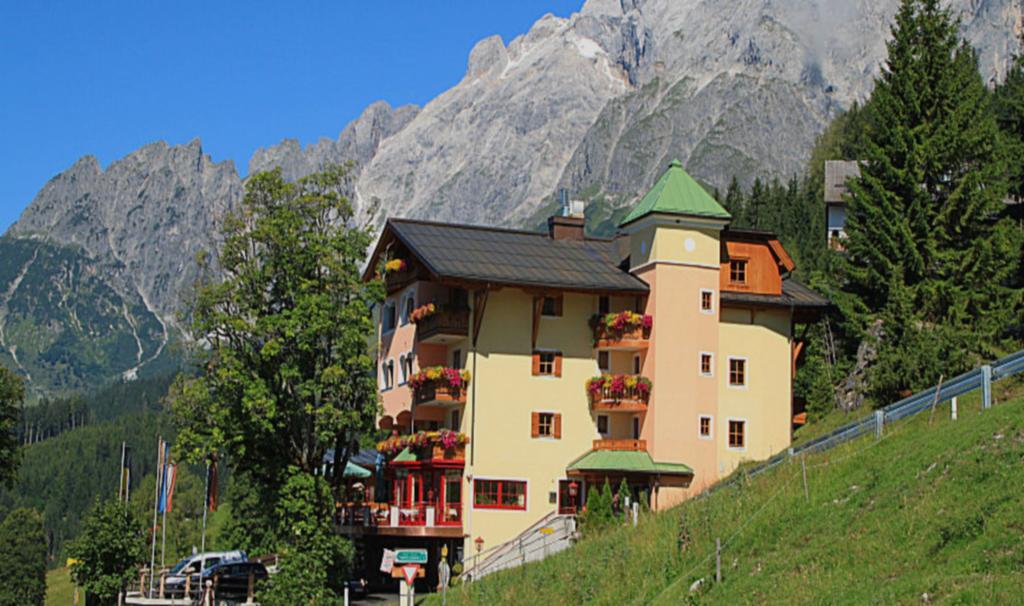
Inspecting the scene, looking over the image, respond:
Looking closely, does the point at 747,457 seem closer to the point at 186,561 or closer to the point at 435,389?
the point at 435,389

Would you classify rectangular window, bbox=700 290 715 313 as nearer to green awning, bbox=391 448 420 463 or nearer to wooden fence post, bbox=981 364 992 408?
green awning, bbox=391 448 420 463

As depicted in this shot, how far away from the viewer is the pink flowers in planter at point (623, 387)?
53656 mm

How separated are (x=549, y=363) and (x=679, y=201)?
9.21m

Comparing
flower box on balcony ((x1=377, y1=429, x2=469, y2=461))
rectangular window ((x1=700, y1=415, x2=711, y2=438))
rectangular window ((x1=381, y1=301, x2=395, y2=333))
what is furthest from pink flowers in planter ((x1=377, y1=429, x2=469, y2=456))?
rectangular window ((x1=700, y1=415, x2=711, y2=438))

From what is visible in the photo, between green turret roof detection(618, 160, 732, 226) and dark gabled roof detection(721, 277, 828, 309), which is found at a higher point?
green turret roof detection(618, 160, 732, 226)

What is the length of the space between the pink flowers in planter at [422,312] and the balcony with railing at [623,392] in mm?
7823

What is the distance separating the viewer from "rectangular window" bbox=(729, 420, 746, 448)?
55.4 m

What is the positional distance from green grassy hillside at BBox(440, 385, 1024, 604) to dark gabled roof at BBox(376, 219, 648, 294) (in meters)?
19.8

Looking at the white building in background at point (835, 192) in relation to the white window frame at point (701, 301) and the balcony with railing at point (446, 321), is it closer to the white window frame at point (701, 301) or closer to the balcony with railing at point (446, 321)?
the white window frame at point (701, 301)

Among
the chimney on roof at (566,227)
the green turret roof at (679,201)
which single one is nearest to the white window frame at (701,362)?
the green turret roof at (679,201)

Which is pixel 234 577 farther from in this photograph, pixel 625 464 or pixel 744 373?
pixel 744 373

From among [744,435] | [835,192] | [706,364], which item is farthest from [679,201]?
[835,192]

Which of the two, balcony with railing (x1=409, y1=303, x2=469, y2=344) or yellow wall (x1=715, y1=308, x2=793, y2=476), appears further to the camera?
yellow wall (x1=715, y1=308, x2=793, y2=476)

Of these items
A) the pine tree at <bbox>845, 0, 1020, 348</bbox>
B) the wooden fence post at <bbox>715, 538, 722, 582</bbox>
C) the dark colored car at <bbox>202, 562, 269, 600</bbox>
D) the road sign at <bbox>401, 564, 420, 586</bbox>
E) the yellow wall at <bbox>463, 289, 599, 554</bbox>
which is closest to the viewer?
the wooden fence post at <bbox>715, 538, 722, 582</bbox>
